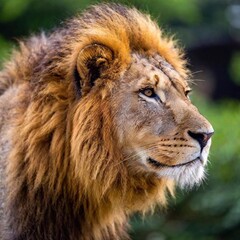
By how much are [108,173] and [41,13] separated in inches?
397

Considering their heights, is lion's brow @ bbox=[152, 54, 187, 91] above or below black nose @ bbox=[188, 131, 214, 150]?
above

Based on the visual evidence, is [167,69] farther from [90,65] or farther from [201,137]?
[201,137]

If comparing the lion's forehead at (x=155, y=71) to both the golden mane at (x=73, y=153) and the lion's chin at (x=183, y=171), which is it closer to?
the golden mane at (x=73, y=153)

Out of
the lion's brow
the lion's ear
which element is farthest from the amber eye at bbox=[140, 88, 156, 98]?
the lion's ear

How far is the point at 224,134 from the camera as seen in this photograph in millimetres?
9695

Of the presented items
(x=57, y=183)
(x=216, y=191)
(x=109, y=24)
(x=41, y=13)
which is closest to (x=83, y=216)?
(x=57, y=183)

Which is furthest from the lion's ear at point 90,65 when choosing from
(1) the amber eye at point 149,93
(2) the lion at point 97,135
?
(1) the amber eye at point 149,93

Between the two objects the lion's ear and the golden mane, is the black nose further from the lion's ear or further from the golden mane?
the lion's ear

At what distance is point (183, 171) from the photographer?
17.9 ft

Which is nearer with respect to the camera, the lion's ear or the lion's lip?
the lion's lip

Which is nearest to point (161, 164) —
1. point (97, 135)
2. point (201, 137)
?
point (201, 137)

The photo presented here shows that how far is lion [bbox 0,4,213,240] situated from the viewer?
5.52m

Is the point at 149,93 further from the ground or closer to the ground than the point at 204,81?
further from the ground

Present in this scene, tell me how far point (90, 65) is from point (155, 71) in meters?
0.36
